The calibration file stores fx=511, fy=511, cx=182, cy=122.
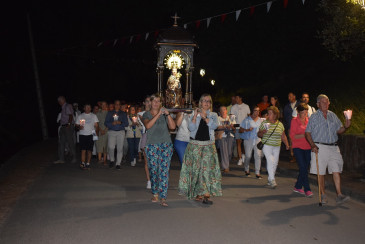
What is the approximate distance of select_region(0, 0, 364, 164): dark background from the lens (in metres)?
28.5

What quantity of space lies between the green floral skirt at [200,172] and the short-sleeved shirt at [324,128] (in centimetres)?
184

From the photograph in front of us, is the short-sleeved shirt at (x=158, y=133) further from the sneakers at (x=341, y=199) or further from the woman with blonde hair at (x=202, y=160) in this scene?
the sneakers at (x=341, y=199)

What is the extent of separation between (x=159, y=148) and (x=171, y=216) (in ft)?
4.47

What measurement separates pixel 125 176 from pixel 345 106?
31.0ft

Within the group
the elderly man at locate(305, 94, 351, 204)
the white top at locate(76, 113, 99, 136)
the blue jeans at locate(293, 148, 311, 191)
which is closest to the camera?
the elderly man at locate(305, 94, 351, 204)

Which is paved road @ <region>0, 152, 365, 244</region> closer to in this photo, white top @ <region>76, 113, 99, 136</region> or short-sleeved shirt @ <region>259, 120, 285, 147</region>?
short-sleeved shirt @ <region>259, 120, 285, 147</region>

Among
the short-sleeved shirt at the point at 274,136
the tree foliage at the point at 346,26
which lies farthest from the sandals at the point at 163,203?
the tree foliage at the point at 346,26

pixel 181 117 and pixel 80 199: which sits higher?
pixel 181 117

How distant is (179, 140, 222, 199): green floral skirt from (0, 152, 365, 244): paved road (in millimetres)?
246

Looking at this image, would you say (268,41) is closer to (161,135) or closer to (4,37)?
(4,37)

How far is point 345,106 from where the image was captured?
18.2 meters

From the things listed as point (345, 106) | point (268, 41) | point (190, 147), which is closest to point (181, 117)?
point (190, 147)

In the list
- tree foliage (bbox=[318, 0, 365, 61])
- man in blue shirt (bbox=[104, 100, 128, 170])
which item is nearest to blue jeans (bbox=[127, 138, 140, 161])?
man in blue shirt (bbox=[104, 100, 128, 170])

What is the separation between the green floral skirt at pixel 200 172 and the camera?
8734 millimetres
